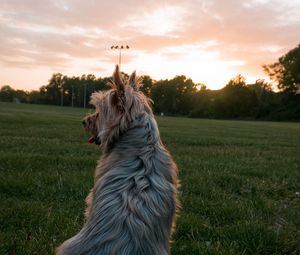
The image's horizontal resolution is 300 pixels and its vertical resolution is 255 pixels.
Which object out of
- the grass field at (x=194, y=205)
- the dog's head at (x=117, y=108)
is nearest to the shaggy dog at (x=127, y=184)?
the dog's head at (x=117, y=108)

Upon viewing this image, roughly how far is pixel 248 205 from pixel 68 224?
3325mm

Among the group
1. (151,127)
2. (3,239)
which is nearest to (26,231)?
(3,239)

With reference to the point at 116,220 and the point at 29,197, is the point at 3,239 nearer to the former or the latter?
the point at 29,197

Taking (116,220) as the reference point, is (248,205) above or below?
below

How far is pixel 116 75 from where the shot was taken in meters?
3.83

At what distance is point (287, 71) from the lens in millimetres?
100312

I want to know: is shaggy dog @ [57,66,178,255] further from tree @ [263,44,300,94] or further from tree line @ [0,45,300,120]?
tree @ [263,44,300,94]

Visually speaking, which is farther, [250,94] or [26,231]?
[250,94]

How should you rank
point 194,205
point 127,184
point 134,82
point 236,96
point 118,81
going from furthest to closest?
point 236,96, point 194,205, point 134,82, point 118,81, point 127,184

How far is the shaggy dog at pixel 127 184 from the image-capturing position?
3.26 m

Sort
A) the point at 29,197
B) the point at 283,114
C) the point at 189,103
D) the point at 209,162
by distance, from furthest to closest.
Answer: the point at 189,103 < the point at 283,114 < the point at 209,162 < the point at 29,197

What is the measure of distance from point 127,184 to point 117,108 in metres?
0.75

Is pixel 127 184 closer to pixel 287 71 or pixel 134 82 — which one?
A: pixel 134 82

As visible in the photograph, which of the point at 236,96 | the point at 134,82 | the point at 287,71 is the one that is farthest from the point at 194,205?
the point at 236,96
